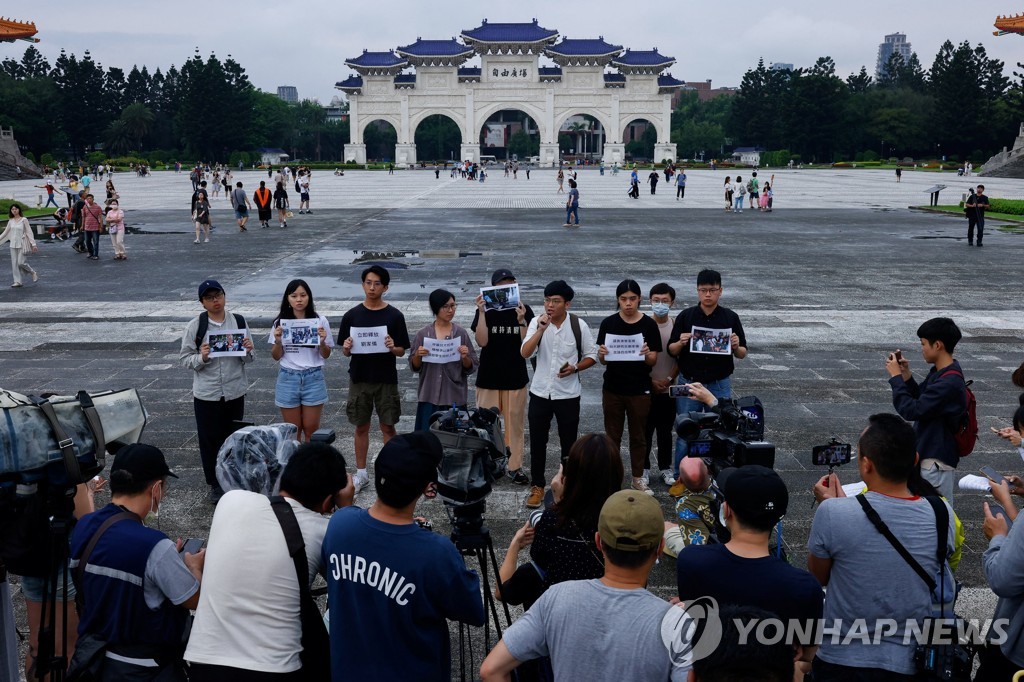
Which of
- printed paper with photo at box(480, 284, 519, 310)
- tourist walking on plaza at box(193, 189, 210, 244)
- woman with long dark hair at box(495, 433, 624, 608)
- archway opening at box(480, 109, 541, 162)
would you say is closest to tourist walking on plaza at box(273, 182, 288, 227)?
tourist walking on plaza at box(193, 189, 210, 244)

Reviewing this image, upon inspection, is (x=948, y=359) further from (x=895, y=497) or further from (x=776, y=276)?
(x=776, y=276)

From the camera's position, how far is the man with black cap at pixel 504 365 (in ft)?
20.3

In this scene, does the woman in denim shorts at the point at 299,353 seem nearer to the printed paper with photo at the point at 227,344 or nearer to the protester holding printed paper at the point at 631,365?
the printed paper with photo at the point at 227,344

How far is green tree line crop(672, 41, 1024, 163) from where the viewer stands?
2995 inches

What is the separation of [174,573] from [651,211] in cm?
2935

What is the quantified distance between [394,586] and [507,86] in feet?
298

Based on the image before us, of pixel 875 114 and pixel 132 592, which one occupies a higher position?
pixel 875 114

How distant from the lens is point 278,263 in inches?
704

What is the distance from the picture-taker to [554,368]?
5941mm

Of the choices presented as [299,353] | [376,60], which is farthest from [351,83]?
[299,353]

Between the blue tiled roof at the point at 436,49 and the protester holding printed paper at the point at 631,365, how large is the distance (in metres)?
87.0

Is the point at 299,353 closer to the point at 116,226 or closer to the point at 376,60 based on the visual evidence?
the point at 116,226

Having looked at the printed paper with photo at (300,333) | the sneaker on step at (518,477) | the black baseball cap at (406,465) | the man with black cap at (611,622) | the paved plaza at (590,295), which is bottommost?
the sneaker on step at (518,477)

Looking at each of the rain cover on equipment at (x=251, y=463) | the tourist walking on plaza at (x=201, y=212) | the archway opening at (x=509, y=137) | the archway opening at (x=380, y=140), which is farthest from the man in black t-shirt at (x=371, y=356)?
the archway opening at (x=509, y=137)
